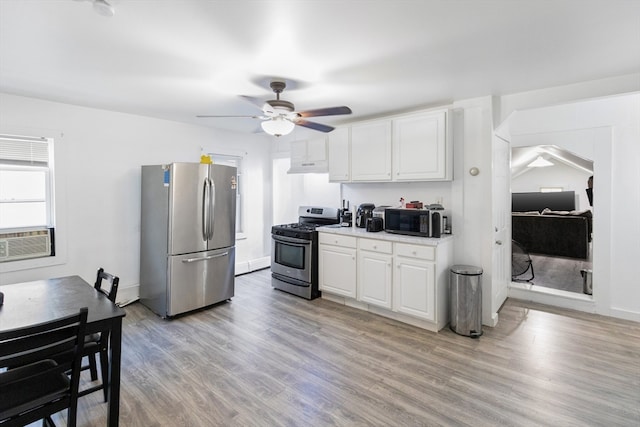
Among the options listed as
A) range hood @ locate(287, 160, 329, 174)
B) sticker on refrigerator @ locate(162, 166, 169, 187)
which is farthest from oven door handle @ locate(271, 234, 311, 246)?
sticker on refrigerator @ locate(162, 166, 169, 187)

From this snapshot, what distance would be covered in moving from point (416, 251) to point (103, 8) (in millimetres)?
3096

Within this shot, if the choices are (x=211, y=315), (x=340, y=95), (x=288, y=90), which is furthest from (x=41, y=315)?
(x=340, y=95)

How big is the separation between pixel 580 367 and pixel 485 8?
2840 mm

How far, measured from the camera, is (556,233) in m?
6.09

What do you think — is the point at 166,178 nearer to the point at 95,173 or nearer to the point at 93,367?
the point at 95,173

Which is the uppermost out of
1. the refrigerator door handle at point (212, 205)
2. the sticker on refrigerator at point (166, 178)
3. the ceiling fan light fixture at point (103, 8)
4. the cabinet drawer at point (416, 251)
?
the ceiling fan light fixture at point (103, 8)

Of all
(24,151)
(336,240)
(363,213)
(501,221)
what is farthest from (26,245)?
(501,221)

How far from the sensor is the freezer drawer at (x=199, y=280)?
11.8 ft

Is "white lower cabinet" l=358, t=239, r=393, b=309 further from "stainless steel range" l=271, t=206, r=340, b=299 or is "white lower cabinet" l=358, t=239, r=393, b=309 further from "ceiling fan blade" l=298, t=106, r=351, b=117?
"ceiling fan blade" l=298, t=106, r=351, b=117

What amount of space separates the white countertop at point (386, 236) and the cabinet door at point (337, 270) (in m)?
0.21

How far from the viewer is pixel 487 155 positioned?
3.30 m

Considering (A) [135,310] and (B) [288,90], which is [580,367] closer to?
(B) [288,90]

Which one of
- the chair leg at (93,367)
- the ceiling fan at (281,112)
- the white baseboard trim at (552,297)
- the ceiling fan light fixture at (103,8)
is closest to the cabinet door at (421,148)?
the ceiling fan at (281,112)

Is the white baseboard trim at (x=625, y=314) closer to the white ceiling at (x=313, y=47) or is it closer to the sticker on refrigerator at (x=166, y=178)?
the white ceiling at (x=313, y=47)
